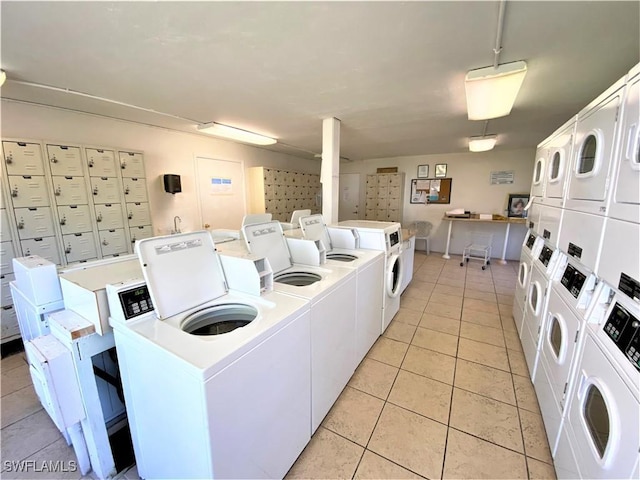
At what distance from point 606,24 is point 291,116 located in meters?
2.59

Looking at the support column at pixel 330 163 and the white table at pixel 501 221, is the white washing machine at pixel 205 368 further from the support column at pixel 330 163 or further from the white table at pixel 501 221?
the white table at pixel 501 221

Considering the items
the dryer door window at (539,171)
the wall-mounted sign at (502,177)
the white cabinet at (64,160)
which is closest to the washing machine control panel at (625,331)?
the dryer door window at (539,171)

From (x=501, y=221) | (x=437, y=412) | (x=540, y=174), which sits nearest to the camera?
(x=437, y=412)

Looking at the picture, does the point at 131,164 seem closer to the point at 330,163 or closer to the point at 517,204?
the point at 330,163

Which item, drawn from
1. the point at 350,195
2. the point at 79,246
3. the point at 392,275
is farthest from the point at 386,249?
the point at 350,195

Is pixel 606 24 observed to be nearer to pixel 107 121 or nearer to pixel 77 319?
pixel 77 319

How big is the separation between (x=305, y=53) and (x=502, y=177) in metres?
5.59

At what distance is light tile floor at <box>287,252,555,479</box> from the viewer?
1478 mm

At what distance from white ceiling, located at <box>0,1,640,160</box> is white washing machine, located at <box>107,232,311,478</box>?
124cm

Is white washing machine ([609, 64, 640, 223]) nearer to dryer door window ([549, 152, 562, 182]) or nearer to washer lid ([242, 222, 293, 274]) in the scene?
dryer door window ([549, 152, 562, 182])

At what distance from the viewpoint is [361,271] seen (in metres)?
2.12

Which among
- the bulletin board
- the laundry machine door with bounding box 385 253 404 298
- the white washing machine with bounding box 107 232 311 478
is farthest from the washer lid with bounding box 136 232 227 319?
the bulletin board

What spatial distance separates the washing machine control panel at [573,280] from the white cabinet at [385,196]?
16.2ft

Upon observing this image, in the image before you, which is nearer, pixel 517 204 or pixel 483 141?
pixel 483 141
